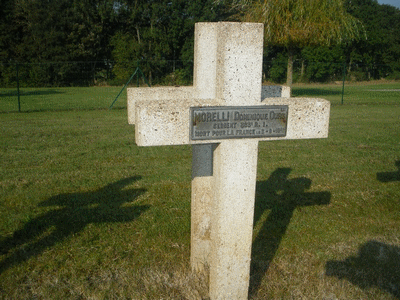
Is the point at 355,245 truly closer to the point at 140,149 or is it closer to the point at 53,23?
the point at 140,149

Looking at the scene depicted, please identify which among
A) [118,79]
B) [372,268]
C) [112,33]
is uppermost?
[112,33]

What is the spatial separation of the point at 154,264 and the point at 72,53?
140 ft

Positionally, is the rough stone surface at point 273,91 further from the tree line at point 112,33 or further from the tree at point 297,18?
the tree line at point 112,33

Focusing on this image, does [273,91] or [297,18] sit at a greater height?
[297,18]

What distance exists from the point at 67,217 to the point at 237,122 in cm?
280

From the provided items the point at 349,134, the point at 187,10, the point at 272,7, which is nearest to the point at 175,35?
the point at 187,10

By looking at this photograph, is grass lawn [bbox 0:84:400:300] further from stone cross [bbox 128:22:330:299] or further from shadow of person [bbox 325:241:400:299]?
stone cross [bbox 128:22:330:299]

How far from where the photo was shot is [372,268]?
3611mm

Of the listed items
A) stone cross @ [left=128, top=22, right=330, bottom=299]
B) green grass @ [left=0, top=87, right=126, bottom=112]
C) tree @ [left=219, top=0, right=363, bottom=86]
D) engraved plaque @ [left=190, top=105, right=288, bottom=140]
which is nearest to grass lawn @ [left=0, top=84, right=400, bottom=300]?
stone cross @ [left=128, top=22, right=330, bottom=299]

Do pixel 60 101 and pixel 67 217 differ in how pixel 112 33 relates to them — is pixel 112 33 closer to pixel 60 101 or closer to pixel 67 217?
pixel 60 101

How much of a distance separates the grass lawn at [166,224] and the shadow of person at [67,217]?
0.01 meters

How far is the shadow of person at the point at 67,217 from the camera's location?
12.8 feet

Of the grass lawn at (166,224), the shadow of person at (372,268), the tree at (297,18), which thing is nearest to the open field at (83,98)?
the tree at (297,18)

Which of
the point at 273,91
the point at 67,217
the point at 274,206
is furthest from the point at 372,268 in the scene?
the point at 67,217
